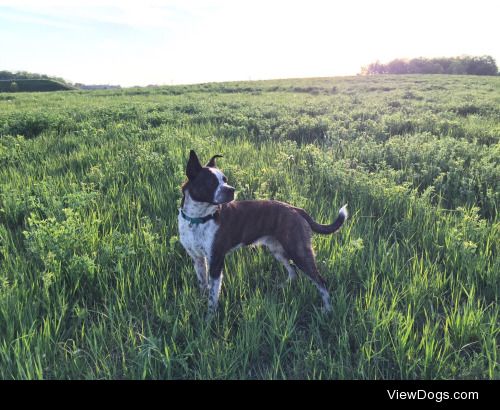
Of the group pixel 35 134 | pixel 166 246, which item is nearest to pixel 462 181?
pixel 166 246

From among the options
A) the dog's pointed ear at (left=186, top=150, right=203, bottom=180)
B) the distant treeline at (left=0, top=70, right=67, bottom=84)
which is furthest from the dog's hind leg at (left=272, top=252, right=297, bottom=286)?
the distant treeline at (left=0, top=70, right=67, bottom=84)

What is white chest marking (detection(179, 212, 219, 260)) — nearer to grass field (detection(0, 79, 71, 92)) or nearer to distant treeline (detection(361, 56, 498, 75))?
grass field (detection(0, 79, 71, 92))

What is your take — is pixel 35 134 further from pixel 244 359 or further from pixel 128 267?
pixel 244 359

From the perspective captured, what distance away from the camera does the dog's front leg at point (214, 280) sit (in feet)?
10.9

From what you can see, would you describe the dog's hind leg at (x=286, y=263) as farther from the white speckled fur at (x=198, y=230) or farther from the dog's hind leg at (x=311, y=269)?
the white speckled fur at (x=198, y=230)

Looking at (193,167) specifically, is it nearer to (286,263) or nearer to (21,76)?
(286,263)

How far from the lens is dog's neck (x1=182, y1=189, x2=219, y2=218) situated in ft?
11.1

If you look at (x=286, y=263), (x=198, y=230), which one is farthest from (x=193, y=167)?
(x=286, y=263)

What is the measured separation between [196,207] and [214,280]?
704 millimetres

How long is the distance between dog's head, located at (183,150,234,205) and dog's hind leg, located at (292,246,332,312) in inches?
35.1

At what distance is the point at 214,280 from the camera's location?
3375 millimetres
